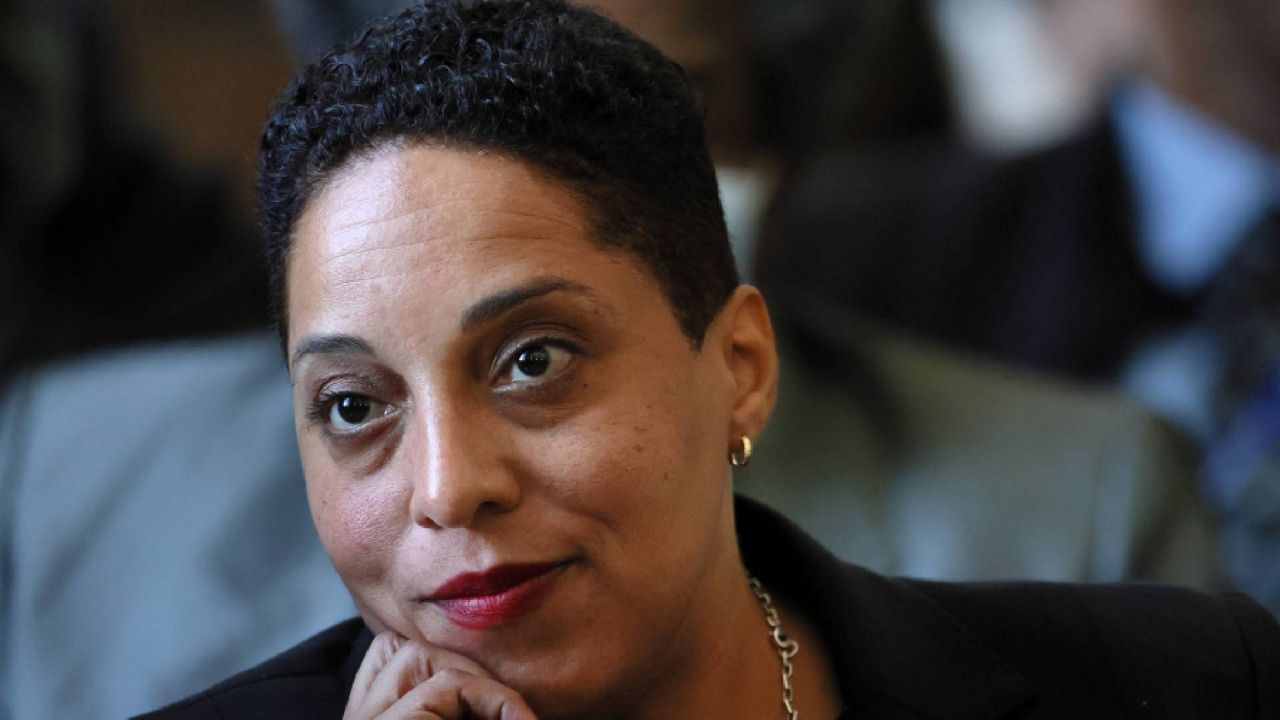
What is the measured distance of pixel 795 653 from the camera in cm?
128

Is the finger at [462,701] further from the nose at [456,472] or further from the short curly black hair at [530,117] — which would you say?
the short curly black hair at [530,117]

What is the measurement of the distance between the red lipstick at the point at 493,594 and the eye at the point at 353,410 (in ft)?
0.39

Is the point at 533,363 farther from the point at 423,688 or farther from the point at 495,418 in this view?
the point at 423,688

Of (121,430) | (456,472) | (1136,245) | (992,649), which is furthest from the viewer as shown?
(1136,245)

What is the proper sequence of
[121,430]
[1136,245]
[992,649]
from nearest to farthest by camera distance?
[992,649] < [121,430] < [1136,245]

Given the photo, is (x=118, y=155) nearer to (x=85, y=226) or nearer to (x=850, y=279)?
(x=85, y=226)

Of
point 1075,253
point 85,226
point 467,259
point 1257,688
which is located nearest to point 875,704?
point 1257,688

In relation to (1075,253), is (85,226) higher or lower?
higher

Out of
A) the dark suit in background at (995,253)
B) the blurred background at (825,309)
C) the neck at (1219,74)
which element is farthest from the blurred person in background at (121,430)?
the neck at (1219,74)

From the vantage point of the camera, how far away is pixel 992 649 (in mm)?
1303

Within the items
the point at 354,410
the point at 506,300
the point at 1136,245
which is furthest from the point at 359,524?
the point at 1136,245

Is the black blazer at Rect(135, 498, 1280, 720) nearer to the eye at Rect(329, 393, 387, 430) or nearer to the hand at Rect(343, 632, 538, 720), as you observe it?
the hand at Rect(343, 632, 538, 720)

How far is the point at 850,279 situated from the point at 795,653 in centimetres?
181

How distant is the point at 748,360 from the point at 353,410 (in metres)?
0.29
